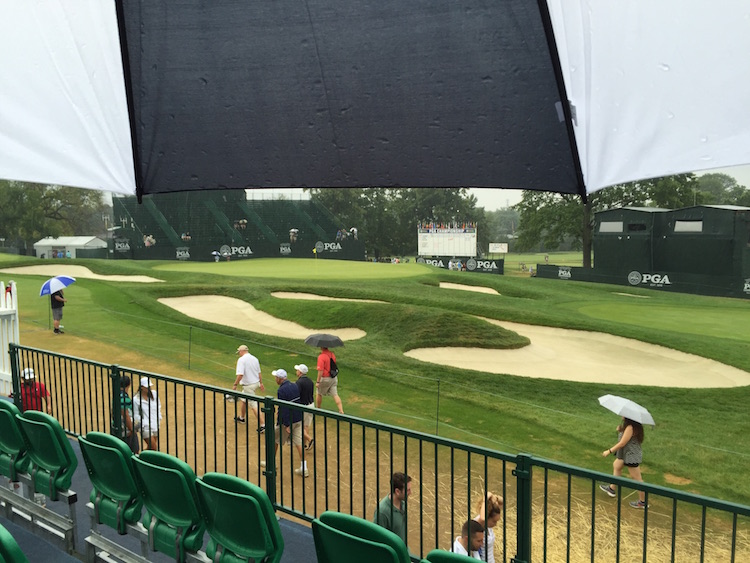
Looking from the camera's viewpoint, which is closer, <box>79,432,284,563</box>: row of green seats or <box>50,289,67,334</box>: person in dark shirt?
<box>79,432,284,563</box>: row of green seats

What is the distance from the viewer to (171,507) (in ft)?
11.8

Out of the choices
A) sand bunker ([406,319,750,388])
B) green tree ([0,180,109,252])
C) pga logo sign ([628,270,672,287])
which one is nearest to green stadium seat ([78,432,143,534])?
sand bunker ([406,319,750,388])

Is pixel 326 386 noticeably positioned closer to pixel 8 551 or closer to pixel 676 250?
pixel 8 551

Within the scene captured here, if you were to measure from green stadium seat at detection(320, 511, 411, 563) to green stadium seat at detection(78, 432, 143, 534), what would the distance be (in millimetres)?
1653

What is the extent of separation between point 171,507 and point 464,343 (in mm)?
15117

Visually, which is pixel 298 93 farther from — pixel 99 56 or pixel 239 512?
pixel 239 512

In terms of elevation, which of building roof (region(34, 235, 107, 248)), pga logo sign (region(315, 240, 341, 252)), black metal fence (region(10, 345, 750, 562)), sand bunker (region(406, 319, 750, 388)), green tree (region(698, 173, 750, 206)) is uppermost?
green tree (region(698, 173, 750, 206))

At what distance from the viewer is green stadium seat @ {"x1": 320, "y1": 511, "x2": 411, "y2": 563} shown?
2691mm

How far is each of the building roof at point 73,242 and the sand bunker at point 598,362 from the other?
131 ft

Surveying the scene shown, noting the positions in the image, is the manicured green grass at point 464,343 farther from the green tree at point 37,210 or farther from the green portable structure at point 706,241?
the green tree at point 37,210

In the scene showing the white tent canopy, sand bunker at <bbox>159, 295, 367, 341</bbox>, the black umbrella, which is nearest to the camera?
the white tent canopy

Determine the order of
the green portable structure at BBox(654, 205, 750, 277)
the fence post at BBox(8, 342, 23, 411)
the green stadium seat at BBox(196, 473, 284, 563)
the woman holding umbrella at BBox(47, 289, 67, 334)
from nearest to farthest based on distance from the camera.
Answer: the green stadium seat at BBox(196, 473, 284, 563), the fence post at BBox(8, 342, 23, 411), the woman holding umbrella at BBox(47, 289, 67, 334), the green portable structure at BBox(654, 205, 750, 277)

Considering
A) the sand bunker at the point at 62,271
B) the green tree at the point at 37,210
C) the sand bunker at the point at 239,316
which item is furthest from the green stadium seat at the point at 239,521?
the green tree at the point at 37,210

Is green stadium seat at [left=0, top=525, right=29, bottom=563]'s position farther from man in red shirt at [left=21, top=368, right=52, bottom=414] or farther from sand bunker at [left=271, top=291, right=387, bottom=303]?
sand bunker at [left=271, top=291, right=387, bottom=303]
